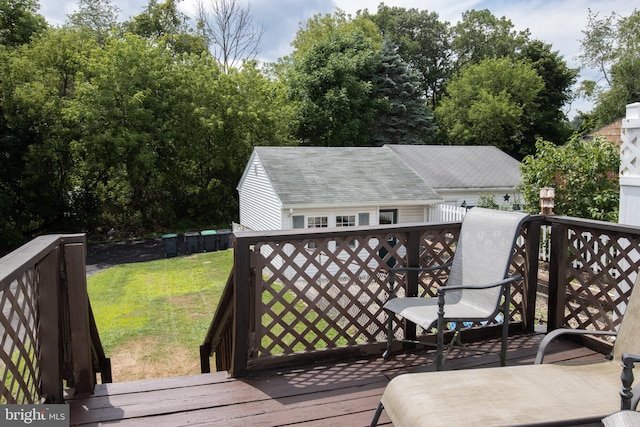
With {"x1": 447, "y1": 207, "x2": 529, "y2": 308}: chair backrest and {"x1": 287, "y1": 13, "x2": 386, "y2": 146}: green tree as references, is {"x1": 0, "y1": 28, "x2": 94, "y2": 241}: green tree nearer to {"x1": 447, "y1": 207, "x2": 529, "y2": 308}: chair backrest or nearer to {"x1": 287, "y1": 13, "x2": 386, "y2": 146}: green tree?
{"x1": 287, "y1": 13, "x2": 386, "y2": 146}: green tree

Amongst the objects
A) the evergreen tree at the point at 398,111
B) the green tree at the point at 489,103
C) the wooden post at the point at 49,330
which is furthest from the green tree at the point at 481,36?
the wooden post at the point at 49,330

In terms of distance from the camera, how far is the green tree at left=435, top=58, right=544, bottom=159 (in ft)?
78.2

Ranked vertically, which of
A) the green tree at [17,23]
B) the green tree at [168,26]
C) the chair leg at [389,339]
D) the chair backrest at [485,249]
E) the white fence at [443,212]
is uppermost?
the green tree at [168,26]

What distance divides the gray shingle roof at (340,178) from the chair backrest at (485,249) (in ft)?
28.9

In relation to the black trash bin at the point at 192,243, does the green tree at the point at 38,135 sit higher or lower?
higher

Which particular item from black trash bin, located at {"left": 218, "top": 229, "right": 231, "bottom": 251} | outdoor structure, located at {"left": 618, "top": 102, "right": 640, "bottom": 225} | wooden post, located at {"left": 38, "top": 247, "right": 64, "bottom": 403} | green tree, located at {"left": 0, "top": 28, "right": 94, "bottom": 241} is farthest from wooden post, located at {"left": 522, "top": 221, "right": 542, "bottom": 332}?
green tree, located at {"left": 0, "top": 28, "right": 94, "bottom": 241}

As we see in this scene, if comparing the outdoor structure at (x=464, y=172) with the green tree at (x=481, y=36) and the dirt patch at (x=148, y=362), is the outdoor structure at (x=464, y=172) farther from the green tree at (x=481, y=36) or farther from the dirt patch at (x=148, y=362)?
the green tree at (x=481, y=36)

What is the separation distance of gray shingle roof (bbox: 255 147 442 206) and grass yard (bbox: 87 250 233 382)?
306 cm

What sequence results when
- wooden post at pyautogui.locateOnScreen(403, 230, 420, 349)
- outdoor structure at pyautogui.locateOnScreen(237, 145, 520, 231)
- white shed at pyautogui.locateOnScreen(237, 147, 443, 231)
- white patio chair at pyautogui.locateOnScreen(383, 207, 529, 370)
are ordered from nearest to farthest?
white patio chair at pyautogui.locateOnScreen(383, 207, 529, 370), wooden post at pyautogui.locateOnScreen(403, 230, 420, 349), white shed at pyautogui.locateOnScreen(237, 147, 443, 231), outdoor structure at pyautogui.locateOnScreen(237, 145, 520, 231)

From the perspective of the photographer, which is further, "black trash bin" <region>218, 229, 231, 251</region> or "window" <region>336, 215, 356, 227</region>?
"black trash bin" <region>218, 229, 231, 251</region>

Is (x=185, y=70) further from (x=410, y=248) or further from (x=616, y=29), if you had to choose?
(x=616, y=29)

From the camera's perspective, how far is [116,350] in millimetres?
6539

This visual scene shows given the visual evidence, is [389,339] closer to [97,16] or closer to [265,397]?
[265,397]

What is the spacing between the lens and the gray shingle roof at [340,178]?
12.4 metres
